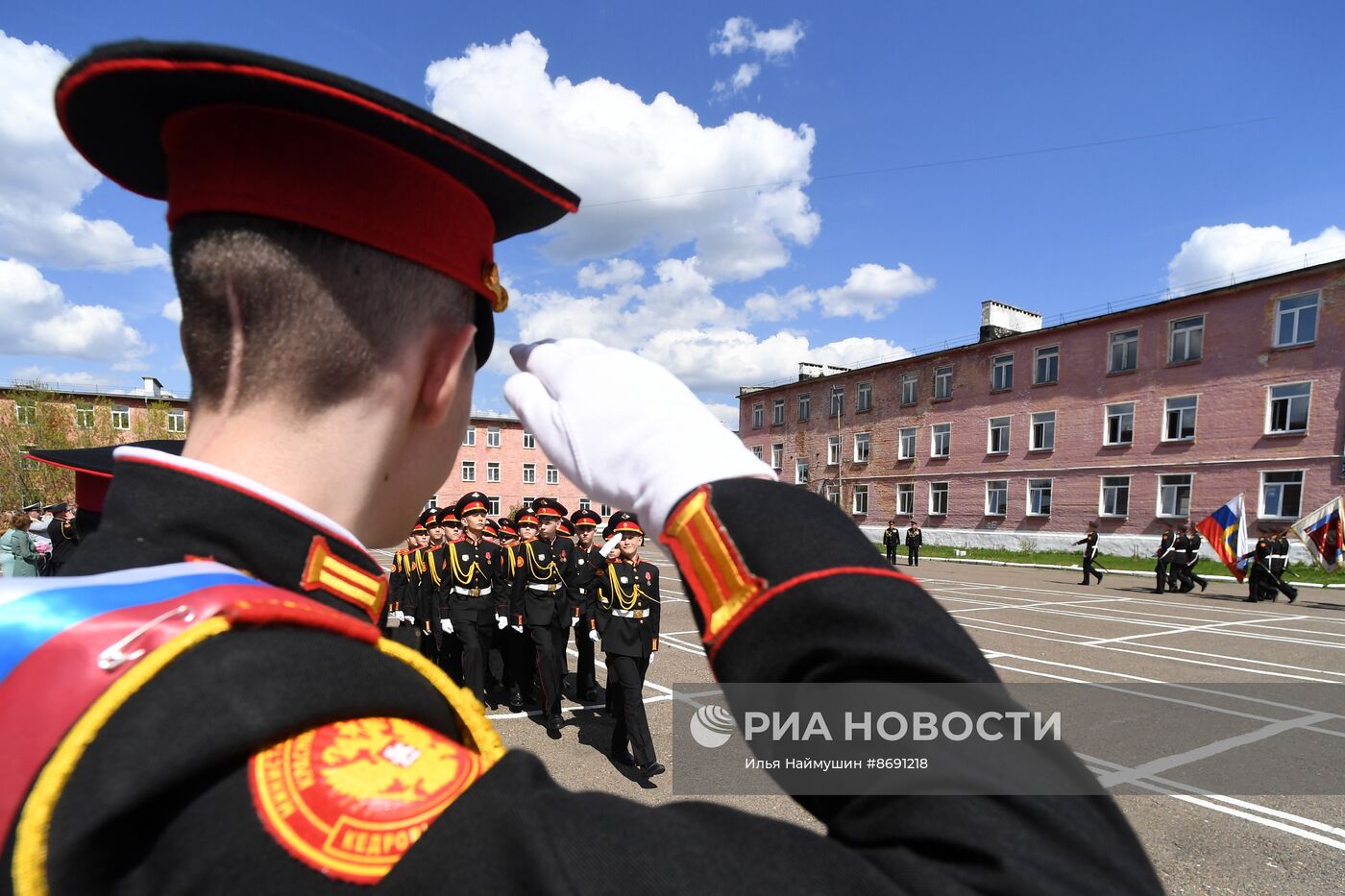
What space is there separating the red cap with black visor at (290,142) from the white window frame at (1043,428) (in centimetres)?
3025

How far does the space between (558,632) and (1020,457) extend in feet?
83.1

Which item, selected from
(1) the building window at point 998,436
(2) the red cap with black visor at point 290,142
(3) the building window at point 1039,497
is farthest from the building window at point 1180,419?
(2) the red cap with black visor at point 290,142

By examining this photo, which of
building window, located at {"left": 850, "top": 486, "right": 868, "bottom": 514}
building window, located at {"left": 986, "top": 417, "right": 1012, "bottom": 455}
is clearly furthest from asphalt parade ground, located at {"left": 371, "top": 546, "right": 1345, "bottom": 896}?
building window, located at {"left": 850, "top": 486, "right": 868, "bottom": 514}

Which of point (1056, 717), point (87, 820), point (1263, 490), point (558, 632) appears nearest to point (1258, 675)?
point (1056, 717)

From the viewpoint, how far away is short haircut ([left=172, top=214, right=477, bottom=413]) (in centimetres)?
90

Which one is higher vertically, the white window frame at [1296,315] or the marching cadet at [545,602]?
the white window frame at [1296,315]

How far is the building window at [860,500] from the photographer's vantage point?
34750 millimetres

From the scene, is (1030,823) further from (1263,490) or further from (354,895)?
(1263,490)

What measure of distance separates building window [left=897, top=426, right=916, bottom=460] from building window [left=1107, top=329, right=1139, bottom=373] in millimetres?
8603

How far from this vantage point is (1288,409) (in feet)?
70.8

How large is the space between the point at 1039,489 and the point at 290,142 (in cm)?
3057

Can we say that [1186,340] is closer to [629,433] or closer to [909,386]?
[909,386]

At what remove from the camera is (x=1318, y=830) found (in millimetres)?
4605

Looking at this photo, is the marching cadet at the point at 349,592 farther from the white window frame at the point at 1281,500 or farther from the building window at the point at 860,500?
the building window at the point at 860,500
